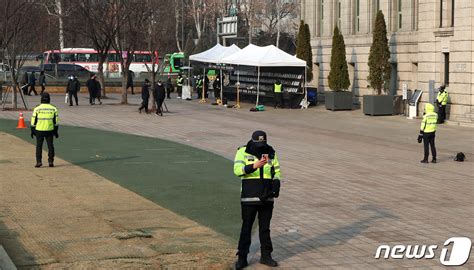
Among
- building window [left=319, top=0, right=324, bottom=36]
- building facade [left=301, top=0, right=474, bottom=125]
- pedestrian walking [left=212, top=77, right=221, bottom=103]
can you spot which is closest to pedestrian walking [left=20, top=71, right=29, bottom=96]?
pedestrian walking [left=212, top=77, right=221, bottom=103]

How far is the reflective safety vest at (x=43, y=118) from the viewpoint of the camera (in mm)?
19594

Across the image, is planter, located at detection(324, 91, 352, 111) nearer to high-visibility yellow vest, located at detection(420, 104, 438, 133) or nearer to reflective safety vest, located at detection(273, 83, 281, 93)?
reflective safety vest, located at detection(273, 83, 281, 93)

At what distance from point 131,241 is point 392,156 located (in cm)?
1267

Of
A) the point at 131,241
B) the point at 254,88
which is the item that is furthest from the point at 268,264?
the point at 254,88

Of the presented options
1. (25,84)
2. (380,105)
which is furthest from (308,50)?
(25,84)

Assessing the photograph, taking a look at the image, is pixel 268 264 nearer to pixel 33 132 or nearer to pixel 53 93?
pixel 33 132

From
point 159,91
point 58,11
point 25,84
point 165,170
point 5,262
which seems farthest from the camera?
point 58,11

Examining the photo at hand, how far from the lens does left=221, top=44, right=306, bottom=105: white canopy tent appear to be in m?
41.8

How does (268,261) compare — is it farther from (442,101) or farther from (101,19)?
(101,19)

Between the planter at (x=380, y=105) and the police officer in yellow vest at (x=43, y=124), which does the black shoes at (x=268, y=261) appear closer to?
the police officer in yellow vest at (x=43, y=124)

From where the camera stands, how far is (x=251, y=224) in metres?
10.5

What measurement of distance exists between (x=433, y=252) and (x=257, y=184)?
2.64 metres

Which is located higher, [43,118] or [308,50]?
[308,50]

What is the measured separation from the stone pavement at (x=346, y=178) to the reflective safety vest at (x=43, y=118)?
16.3 feet
